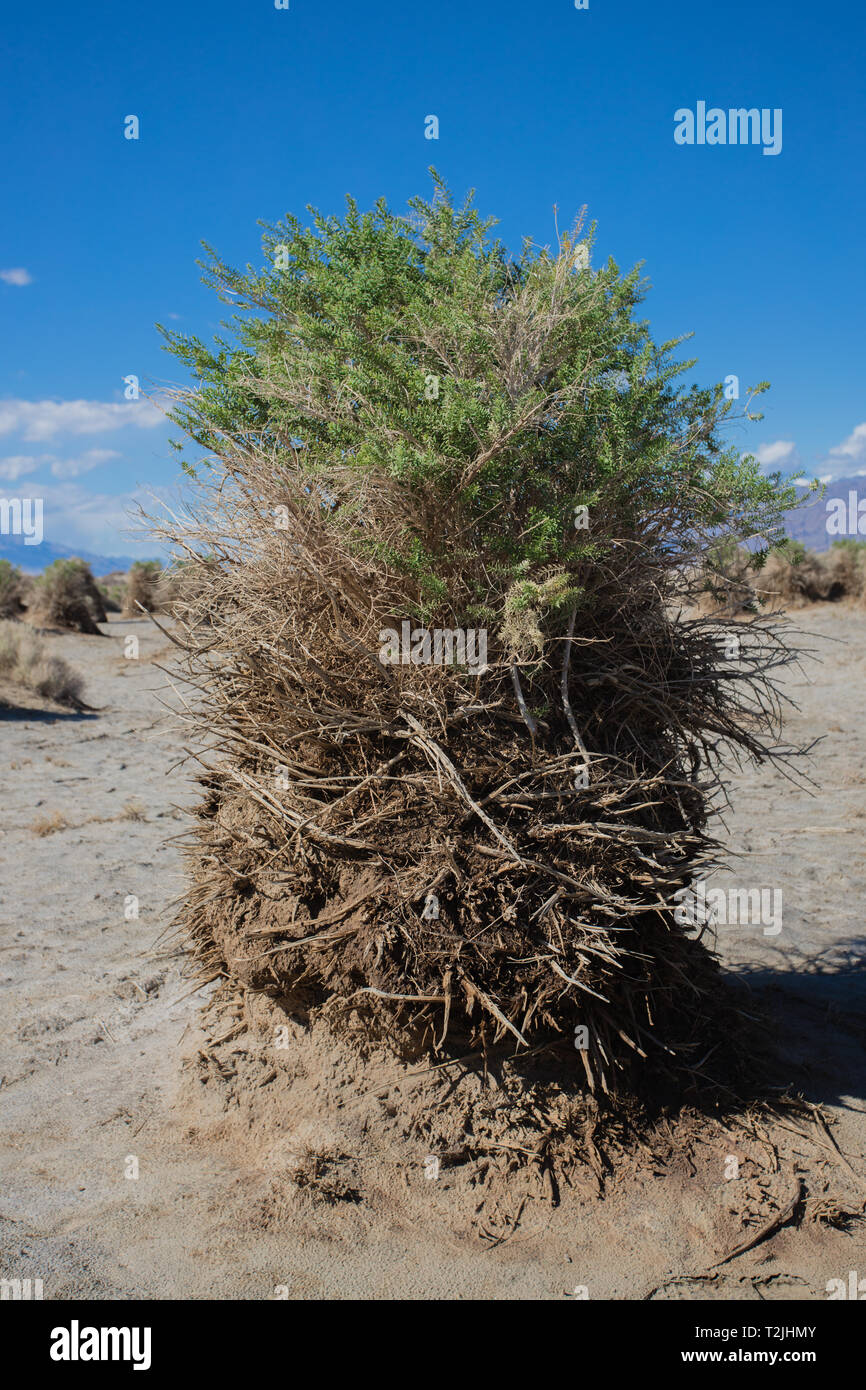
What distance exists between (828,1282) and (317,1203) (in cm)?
176

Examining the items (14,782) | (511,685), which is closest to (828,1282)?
(511,685)

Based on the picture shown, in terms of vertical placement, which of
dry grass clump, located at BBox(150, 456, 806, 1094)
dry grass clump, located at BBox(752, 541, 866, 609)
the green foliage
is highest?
dry grass clump, located at BBox(752, 541, 866, 609)

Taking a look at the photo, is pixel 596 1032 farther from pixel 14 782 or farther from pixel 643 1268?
pixel 14 782

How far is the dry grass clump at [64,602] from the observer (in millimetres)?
21375

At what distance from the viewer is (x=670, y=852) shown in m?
3.41

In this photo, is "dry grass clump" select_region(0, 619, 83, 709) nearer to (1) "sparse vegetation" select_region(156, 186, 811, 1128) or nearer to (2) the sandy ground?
(2) the sandy ground

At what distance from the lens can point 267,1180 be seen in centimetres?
329

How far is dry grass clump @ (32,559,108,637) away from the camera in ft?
70.1

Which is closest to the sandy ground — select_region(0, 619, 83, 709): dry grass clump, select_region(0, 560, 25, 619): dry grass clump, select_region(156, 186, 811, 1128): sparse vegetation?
select_region(156, 186, 811, 1128): sparse vegetation

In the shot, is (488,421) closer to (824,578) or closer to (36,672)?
(36,672)

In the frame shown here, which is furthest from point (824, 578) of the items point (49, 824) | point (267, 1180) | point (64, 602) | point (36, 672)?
point (267, 1180)

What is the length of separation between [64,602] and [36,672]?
28.4 ft

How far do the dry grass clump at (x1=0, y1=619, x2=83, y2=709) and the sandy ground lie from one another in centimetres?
796

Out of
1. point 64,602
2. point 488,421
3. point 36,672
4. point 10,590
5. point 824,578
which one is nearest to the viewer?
point 488,421
